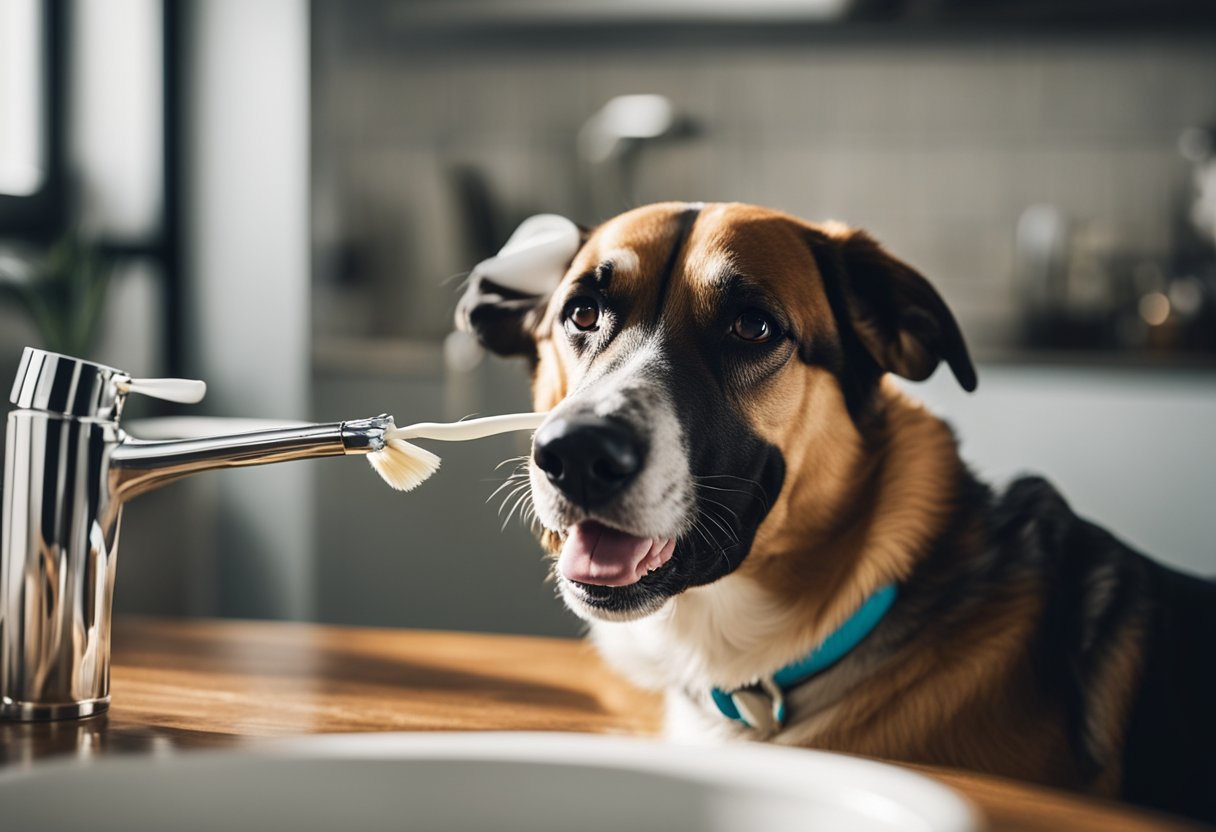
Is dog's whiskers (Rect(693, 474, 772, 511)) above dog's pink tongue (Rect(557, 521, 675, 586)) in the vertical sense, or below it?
above

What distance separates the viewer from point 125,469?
2.40 feet

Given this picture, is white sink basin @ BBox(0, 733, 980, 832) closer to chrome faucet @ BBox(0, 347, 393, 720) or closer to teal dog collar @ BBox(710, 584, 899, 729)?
chrome faucet @ BBox(0, 347, 393, 720)

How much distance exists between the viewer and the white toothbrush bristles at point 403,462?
69 cm

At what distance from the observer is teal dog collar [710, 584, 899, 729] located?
1001mm

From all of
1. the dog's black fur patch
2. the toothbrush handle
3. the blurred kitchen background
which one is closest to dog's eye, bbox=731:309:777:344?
the dog's black fur patch

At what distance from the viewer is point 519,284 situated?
1.15 meters

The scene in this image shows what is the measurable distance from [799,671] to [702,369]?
0.90ft

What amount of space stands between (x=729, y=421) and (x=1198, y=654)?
462mm

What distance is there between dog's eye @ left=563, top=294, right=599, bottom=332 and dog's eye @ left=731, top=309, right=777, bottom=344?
140mm

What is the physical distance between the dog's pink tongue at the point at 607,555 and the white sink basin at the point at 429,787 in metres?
0.36

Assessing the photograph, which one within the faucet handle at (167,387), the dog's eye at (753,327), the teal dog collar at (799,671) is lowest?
the teal dog collar at (799,671)

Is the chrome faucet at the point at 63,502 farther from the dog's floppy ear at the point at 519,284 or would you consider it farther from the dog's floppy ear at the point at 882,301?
the dog's floppy ear at the point at 882,301

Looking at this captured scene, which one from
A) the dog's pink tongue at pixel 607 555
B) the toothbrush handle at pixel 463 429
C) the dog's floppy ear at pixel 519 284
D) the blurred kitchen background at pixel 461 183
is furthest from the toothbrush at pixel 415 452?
the blurred kitchen background at pixel 461 183

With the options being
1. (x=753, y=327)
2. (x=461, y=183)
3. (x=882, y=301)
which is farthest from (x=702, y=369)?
(x=461, y=183)
